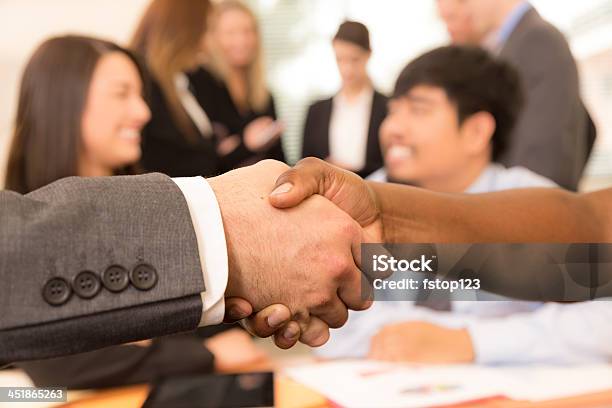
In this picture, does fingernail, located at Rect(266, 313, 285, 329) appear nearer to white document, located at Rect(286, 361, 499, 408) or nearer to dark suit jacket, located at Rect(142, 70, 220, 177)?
white document, located at Rect(286, 361, 499, 408)

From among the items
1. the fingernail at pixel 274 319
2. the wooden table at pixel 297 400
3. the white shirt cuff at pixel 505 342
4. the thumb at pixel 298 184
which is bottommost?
the white shirt cuff at pixel 505 342

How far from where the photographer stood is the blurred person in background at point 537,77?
119 centimetres

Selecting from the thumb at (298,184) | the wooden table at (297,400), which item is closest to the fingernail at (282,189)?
the thumb at (298,184)

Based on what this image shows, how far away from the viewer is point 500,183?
1146 millimetres

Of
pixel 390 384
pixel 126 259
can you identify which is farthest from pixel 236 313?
pixel 390 384

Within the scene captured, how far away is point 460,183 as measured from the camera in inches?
45.4

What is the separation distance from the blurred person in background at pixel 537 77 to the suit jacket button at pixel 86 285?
0.88 metres

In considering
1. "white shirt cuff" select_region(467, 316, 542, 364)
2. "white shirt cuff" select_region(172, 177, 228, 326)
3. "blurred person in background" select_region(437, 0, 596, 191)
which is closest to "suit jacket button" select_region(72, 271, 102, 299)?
"white shirt cuff" select_region(172, 177, 228, 326)

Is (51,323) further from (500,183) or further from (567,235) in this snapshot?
(500,183)

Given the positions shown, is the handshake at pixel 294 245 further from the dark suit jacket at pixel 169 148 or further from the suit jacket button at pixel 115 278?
the dark suit jacket at pixel 169 148

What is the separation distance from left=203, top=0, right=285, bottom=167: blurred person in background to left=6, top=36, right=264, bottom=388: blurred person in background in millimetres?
153

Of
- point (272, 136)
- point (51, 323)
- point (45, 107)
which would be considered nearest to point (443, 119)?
point (272, 136)

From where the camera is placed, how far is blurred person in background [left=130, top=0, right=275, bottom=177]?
47.5 inches

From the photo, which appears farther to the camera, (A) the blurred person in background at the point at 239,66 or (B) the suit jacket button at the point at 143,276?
(A) the blurred person in background at the point at 239,66
